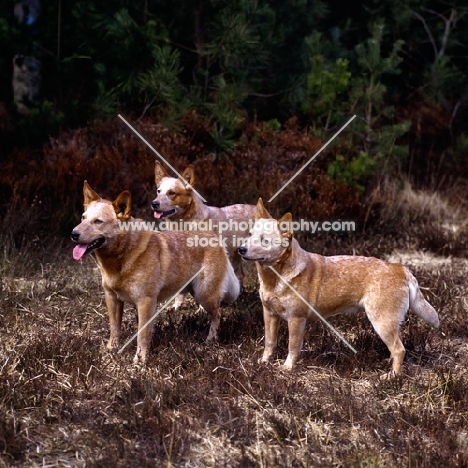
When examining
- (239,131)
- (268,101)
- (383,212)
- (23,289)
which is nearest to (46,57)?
(239,131)

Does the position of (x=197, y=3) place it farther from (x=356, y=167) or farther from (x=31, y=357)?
(x=31, y=357)

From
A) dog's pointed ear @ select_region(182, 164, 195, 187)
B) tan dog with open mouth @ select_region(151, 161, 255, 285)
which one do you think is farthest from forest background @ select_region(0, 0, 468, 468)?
dog's pointed ear @ select_region(182, 164, 195, 187)

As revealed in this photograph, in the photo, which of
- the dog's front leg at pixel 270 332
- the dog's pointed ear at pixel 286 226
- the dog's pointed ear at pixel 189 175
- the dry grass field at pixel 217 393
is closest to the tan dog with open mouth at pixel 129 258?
the dry grass field at pixel 217 393

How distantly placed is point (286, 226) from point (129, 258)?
1197 millimetres

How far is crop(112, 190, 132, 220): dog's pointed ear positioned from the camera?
5598 millimetres

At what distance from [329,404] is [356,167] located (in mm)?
5524

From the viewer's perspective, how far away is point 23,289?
7137 millimetres

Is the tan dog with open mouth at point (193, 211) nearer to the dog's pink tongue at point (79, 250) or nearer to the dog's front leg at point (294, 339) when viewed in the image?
the dog's pink tongue at point (79, 250)

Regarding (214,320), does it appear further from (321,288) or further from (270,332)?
(321,288)

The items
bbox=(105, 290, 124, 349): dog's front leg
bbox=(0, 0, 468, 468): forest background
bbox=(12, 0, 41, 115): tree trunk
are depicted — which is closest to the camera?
bbox=(0, 0, 468, 468): forest background

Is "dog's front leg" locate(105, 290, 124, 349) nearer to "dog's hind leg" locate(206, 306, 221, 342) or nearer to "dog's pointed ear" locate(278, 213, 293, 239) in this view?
"dog's hind leg" locate(206, 306, 221, 342)

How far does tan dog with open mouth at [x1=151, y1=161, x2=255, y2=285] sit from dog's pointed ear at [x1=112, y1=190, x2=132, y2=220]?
5.14 feet

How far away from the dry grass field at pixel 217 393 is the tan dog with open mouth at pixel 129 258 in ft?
1.04

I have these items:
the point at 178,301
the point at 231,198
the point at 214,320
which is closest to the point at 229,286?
the point at 214,320
